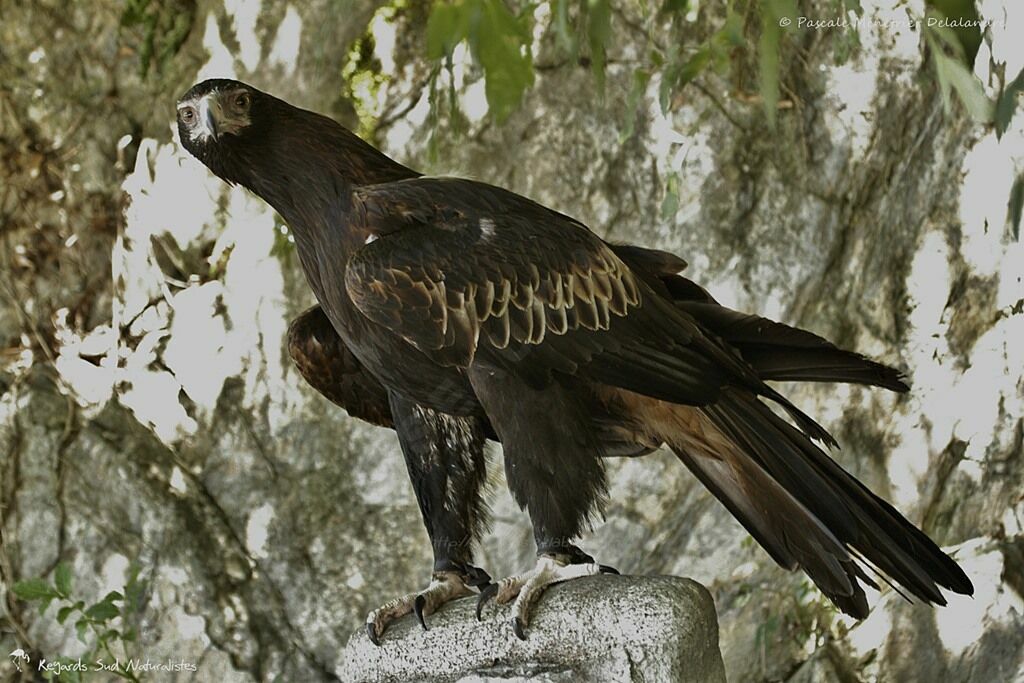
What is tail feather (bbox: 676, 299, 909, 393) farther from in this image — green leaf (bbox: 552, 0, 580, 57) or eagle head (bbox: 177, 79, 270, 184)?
eagle head (bbox: 177, 79, 270, 184)

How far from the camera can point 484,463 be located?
307 cm

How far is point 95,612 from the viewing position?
4238 mm

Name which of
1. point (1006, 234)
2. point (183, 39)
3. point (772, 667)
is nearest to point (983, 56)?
point (1006, 234)

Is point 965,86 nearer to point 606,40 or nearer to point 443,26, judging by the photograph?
point 606,40

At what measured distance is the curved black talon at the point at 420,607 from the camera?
111 inches

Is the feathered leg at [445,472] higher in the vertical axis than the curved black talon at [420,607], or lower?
higher

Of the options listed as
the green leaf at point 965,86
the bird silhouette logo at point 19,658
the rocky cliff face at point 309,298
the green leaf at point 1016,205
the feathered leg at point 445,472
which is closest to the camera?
the green leaf at point 965,86

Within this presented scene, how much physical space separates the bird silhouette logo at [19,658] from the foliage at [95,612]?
157mm

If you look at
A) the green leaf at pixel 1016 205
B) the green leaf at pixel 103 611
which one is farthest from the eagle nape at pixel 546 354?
the green leaf at pixel 103 611

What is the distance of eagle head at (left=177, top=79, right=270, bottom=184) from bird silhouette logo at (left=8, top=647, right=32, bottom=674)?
2647 millimetres

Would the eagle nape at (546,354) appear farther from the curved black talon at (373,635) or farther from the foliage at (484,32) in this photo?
the foliage at (484,32)

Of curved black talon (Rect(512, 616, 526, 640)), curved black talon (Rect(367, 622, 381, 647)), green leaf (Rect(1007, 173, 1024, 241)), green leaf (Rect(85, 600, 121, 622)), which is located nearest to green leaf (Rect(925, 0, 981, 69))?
green leaf (Rect(1007, 173, 1024, 241))

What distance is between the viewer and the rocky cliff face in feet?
14.4

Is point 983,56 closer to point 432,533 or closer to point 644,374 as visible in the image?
point 644,374
